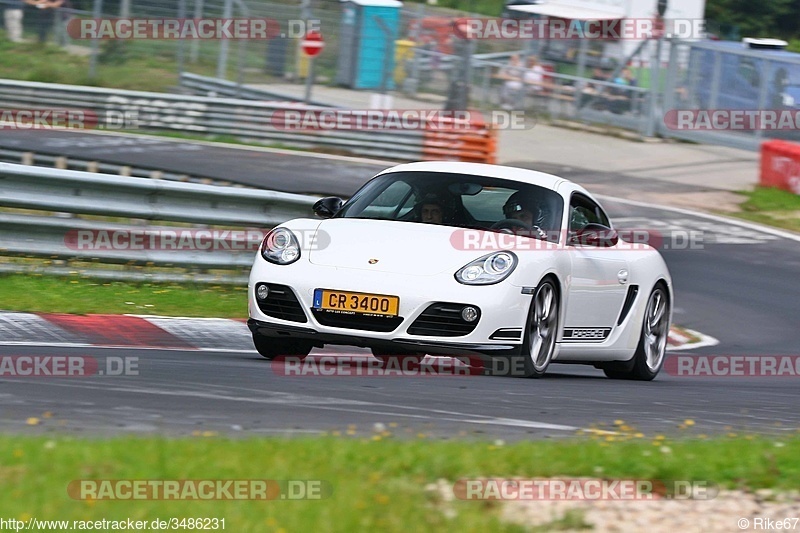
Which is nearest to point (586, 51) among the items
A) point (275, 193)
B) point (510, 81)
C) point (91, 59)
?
point (510, 81)

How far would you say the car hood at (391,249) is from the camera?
755cm

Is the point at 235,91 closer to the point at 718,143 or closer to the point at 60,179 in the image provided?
the point at 718,143

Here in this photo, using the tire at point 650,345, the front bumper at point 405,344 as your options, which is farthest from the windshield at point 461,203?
the tire at point 650,345

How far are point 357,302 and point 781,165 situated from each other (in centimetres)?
1627

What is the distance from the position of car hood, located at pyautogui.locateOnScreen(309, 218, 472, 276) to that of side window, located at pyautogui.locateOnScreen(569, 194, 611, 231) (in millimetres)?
1040

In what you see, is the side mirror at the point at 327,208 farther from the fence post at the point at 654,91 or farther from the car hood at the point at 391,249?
the fence post at the point at 654,91

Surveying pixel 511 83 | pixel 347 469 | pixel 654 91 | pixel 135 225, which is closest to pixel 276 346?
pixel 135 225

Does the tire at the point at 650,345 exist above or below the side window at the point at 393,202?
below

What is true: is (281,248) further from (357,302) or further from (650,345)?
(650,345)

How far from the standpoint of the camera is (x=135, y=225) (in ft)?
34.9

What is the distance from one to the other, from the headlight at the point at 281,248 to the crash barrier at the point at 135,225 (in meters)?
2.72

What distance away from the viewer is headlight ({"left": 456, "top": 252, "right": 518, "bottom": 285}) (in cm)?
752

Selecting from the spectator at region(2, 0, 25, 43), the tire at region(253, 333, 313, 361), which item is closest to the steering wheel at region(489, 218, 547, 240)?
the tire at region(253, 333, 313, 361)

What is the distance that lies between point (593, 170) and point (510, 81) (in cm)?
695
